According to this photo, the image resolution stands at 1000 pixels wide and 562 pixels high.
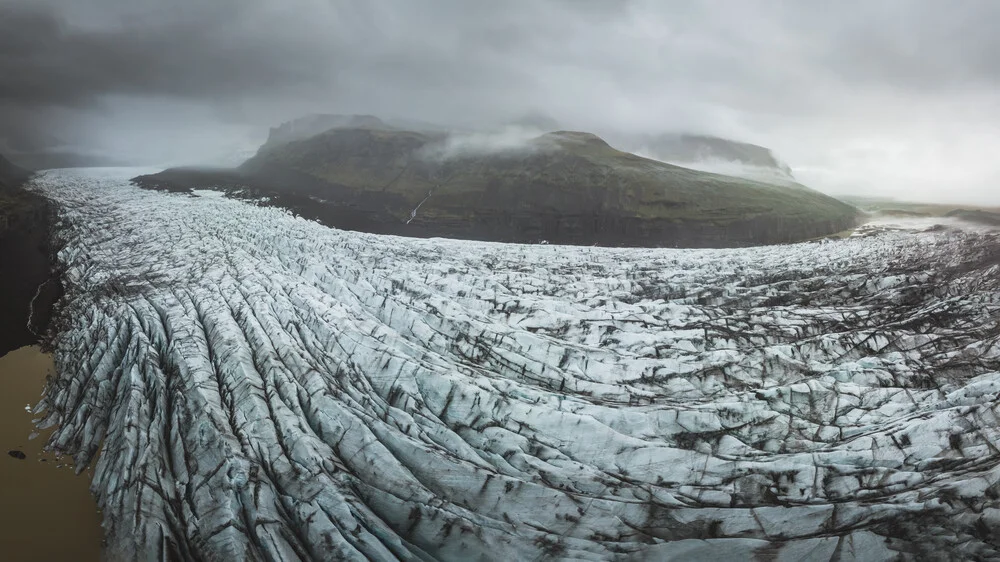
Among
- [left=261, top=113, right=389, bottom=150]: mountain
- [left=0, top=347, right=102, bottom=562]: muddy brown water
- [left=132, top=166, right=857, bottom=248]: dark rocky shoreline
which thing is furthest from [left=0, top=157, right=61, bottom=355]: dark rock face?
[left=261, top=113, right=389, bottom=150]: mountain

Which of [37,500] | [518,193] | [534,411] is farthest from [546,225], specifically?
[37,500]

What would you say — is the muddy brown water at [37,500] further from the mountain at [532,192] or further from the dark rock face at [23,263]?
the mountain at [532,192]

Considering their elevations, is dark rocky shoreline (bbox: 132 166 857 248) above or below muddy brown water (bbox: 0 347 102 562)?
above

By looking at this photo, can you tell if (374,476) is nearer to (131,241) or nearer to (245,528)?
(245,528)

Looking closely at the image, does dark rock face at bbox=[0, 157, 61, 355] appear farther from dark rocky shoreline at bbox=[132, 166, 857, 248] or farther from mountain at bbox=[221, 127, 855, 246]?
mountain at bbox=[221, 127, 855, 246]

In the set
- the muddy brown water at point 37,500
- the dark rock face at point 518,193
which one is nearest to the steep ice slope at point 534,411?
the muddy brown water at point 37,500

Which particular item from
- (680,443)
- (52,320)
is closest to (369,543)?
(680,443)
